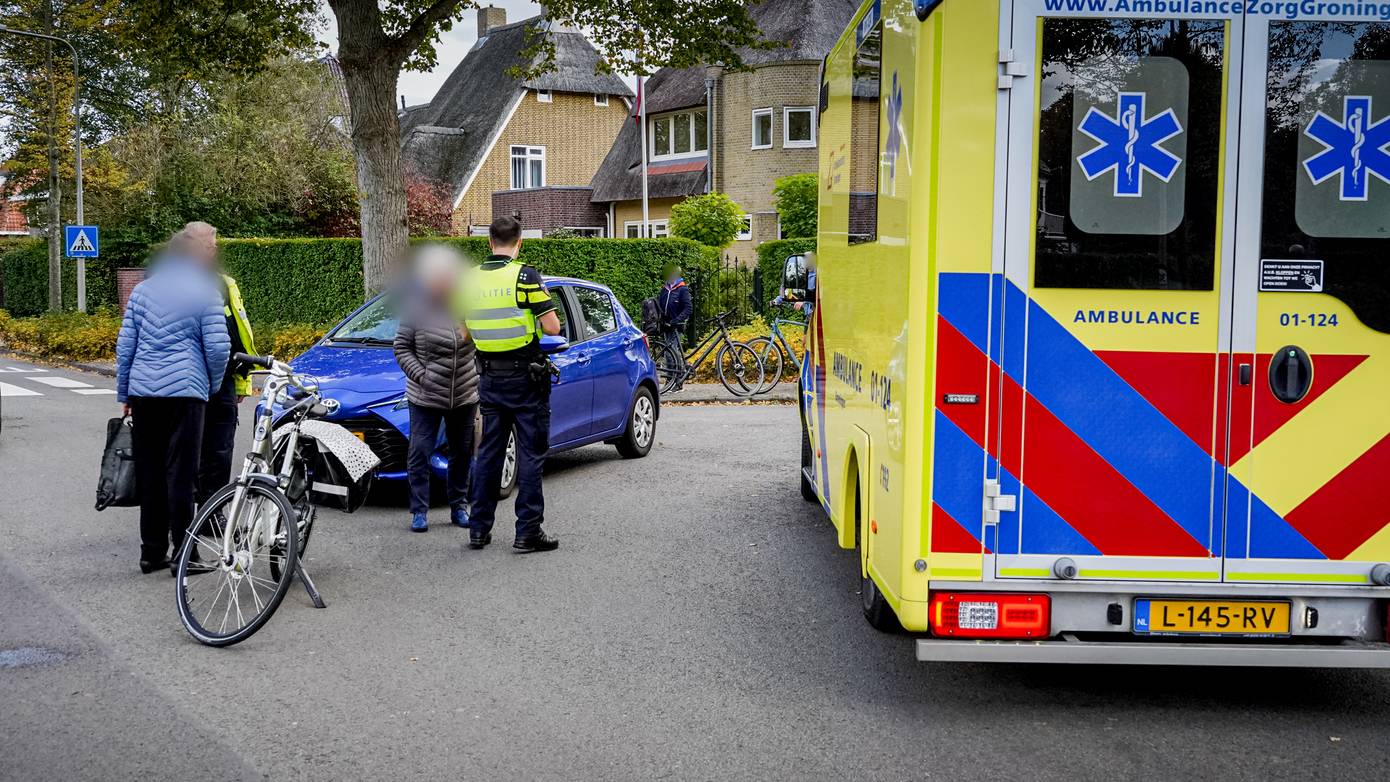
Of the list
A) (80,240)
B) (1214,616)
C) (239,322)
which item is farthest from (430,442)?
(80,240)

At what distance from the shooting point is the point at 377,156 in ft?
58.1

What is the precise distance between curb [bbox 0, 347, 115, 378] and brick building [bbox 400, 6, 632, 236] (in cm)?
1892

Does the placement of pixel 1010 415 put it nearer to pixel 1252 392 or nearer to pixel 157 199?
pixel 1252 392

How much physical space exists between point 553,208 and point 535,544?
39940mm

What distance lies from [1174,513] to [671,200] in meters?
40.2

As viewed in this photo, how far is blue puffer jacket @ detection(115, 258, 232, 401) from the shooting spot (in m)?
6.95

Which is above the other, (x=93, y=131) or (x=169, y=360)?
(x=93, y=131)

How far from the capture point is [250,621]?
629 centimetres

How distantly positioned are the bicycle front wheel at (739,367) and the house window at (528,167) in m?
32.7

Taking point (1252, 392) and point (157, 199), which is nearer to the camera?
point (1252, 392)

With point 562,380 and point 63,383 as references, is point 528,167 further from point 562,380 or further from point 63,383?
point 562,380

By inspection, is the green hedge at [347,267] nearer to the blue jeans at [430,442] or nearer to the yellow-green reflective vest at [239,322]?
the blue jeans at [430,442]

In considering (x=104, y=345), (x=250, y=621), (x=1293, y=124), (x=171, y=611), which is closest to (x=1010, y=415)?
(x=1293, y=124)

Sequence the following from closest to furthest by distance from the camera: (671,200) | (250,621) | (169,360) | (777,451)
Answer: (250,621), (169,360), (777,451), (671,200)
